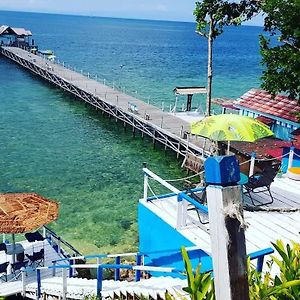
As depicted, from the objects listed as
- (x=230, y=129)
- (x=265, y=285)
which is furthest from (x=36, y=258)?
(x=265, y=285)

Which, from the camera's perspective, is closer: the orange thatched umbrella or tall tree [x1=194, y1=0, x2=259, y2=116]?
the orange thatched umbrella

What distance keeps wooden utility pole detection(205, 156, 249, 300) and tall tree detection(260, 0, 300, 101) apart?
10.8m

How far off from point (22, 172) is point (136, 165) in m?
4.97

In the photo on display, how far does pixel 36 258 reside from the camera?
10.0 m

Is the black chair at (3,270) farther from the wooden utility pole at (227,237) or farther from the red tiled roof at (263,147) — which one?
the red tiled roof at (263,147)

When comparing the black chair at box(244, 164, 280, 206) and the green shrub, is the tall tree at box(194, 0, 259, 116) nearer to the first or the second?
the black chair at box(244, 164, 280, 206)

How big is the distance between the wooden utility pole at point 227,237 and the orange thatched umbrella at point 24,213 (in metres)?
7.04

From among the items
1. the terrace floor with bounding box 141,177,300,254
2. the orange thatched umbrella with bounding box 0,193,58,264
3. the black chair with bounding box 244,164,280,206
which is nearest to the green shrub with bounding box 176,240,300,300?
the terrace floor with bounding box 141,177,300,254

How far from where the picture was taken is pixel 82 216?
1502 cm

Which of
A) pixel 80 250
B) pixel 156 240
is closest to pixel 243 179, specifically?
pixel 156 240

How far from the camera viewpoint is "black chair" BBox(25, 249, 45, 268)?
9.99 metres

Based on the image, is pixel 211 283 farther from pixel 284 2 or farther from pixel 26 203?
pixel 284 2

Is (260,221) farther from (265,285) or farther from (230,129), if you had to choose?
(265,285)

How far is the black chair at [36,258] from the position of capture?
999 cm
